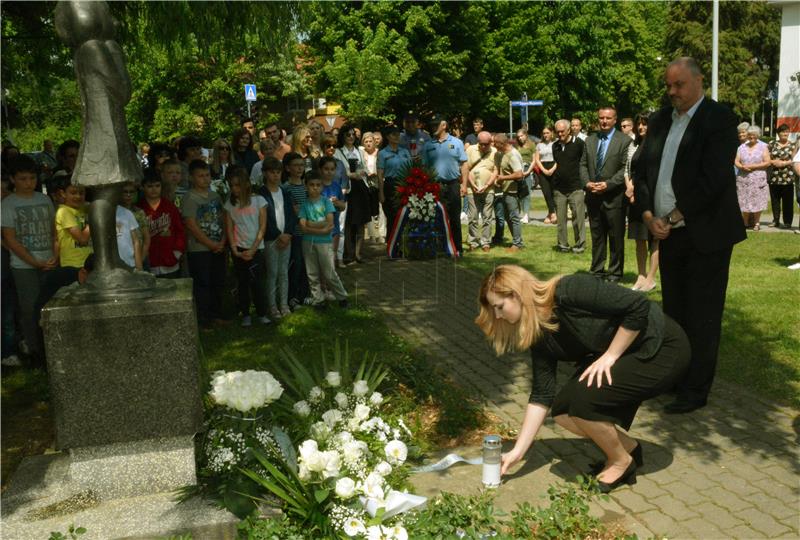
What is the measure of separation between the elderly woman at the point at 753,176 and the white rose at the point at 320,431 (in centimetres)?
1220

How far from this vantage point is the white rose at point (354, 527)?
12.9 feet

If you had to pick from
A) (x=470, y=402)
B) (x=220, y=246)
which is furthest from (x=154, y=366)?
(x=220, y=246)

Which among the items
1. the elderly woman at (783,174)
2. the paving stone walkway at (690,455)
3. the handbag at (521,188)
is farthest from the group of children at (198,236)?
the elderly woman at (783,174)

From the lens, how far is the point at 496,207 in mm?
13977

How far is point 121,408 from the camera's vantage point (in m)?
4.56

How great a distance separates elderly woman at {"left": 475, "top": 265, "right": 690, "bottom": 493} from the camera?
4578mm

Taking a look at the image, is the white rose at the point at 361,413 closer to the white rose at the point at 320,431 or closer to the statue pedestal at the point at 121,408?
the white rose at the point at 320,431

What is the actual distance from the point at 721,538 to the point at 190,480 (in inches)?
112

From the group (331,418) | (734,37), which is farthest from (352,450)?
(734,37)

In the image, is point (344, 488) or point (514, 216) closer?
point (344, 488)

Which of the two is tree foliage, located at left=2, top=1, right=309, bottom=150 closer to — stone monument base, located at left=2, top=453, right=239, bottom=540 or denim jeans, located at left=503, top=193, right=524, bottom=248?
denim jeans, located at left=503, top=193, right=524, bottom=248

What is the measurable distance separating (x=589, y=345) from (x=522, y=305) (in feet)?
1.70

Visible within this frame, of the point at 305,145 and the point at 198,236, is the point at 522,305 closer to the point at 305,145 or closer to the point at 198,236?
the point at 198,236

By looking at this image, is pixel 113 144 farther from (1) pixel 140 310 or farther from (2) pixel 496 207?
(2) pixel 496 207
